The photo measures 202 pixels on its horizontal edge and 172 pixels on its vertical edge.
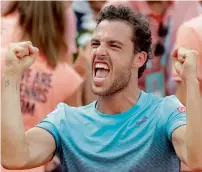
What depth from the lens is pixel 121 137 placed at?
169 inches

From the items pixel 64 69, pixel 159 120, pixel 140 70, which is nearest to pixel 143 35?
pixel 140 70

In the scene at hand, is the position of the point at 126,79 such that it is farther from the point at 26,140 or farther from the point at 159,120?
the point at 26,140

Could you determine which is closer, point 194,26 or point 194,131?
point 194,131

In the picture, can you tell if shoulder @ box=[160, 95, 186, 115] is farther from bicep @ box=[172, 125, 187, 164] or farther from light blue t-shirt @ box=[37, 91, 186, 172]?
bicep @ box=[172, 125, 187, 164]

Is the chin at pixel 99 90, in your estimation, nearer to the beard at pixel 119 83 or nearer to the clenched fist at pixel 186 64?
the beard at pixel 119 83

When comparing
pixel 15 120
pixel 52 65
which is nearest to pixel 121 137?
pixel 15 120

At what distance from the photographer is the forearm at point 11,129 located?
13.4 feet

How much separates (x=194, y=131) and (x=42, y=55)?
2305 millimetres

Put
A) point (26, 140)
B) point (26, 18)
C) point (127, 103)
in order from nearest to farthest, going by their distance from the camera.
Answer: point (26, 140)
point (127, 103)
point (26, 18)

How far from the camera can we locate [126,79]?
4422mm

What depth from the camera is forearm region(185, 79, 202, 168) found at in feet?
13.1

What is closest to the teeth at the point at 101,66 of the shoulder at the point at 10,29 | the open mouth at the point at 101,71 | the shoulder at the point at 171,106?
the open mouth at the point at 101,71

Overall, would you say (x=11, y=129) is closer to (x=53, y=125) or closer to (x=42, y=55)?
(x=53, y=125)

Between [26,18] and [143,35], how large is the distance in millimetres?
1768
